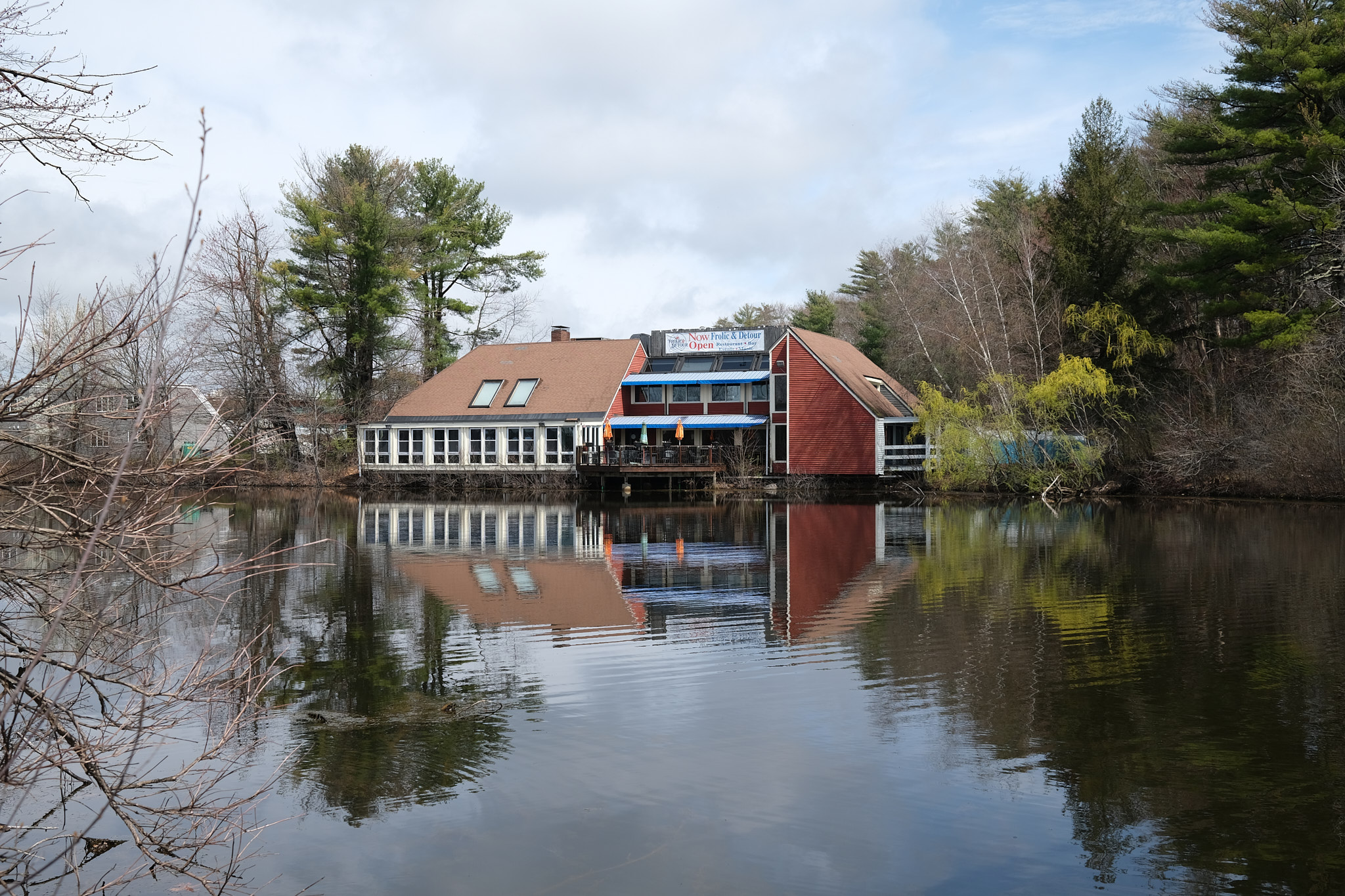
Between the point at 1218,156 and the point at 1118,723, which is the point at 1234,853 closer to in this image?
the point at 1118,723

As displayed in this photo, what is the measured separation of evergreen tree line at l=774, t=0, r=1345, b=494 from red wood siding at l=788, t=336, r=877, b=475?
13.8 feet

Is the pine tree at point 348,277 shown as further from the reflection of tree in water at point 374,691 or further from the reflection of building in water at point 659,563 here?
the reflection of tree in water at point 374,691

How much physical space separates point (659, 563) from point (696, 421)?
960 inches

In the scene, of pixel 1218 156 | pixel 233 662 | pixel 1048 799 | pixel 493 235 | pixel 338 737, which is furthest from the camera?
pixel 493 235

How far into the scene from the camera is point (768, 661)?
10273mm

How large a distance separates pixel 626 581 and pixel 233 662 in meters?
10.7

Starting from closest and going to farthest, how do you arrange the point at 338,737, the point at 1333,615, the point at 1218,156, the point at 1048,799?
the point at 1048,799, the point at 338,737, the point at 1333,615, the point at 1218,156

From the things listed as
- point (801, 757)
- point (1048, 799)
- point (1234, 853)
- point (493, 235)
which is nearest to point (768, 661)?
point (801, 757)

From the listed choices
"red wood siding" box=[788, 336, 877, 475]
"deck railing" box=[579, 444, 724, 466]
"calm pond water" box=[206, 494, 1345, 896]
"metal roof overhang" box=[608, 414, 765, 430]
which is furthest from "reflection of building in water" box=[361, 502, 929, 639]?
"metal roof overhang" box=[608, 414, 765, 430]

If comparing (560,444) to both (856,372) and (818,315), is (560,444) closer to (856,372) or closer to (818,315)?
(856,372)

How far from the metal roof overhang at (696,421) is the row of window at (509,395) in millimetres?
4025

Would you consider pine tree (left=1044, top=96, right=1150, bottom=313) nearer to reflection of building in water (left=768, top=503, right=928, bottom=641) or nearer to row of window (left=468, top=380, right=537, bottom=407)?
reflection of building in water (left=768, top=503, right=928, bottom=641)

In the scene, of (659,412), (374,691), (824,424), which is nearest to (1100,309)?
(824,424)

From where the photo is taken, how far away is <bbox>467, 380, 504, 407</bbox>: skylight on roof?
45.3 m
